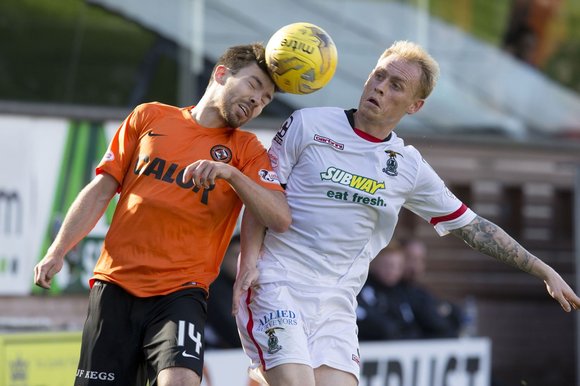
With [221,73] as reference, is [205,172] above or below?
below

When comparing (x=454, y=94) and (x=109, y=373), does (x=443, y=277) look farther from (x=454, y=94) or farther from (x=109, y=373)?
(x=109, y=373)

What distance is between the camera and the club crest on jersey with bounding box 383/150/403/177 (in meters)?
5.70

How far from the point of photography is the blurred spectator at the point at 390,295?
427 inches

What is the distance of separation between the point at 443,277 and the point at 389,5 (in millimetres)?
3577

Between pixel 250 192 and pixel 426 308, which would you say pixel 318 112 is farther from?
pixel 426 308

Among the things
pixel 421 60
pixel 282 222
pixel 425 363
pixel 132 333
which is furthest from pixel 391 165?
pixel 425 363

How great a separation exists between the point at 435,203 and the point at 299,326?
1014 millimetres

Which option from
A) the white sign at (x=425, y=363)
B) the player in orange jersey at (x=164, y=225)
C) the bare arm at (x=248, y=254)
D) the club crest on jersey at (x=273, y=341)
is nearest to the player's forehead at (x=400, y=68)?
the player in orange jersey at (x=164, y=225)

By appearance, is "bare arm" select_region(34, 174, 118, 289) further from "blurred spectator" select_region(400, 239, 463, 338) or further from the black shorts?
"blurred spectator" select_region(400, 239, 463, 338)

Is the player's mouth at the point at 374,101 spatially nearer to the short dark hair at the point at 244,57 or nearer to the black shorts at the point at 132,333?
the short dark hair at the point at 244,57

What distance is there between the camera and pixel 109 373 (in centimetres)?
537

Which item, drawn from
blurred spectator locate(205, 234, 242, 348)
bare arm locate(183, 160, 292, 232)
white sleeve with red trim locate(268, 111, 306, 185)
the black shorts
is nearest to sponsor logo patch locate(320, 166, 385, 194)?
white sleeve with red trim locate(268, 111, 306, 185)

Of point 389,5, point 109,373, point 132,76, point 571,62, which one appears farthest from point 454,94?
point 109,373

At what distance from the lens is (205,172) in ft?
16.5
